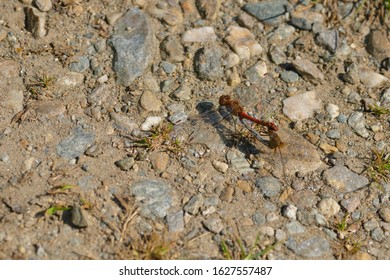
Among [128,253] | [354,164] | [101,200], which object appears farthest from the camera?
[354,164]

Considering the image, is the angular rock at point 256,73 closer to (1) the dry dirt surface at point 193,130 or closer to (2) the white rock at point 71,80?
(1) the dry dirt surface at point 193,130

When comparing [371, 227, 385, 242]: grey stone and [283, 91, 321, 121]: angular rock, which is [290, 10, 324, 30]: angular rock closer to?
[283, 91, 321, 121]: angular rock

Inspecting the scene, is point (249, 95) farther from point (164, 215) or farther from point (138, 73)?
point (164, 215)

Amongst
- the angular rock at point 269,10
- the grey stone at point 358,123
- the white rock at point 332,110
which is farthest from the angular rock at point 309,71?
the angular rock at point 269,10

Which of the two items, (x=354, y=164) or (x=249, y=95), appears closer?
(x=354, y=164)

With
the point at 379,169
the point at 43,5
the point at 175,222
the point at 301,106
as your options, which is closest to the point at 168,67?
the point at 301,106

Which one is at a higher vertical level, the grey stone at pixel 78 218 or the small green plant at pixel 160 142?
the small green plant at pixel 160 142

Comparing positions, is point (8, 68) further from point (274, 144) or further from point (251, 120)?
point (274, 144)

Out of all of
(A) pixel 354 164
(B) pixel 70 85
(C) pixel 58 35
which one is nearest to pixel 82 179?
(B) pixel 70 85
